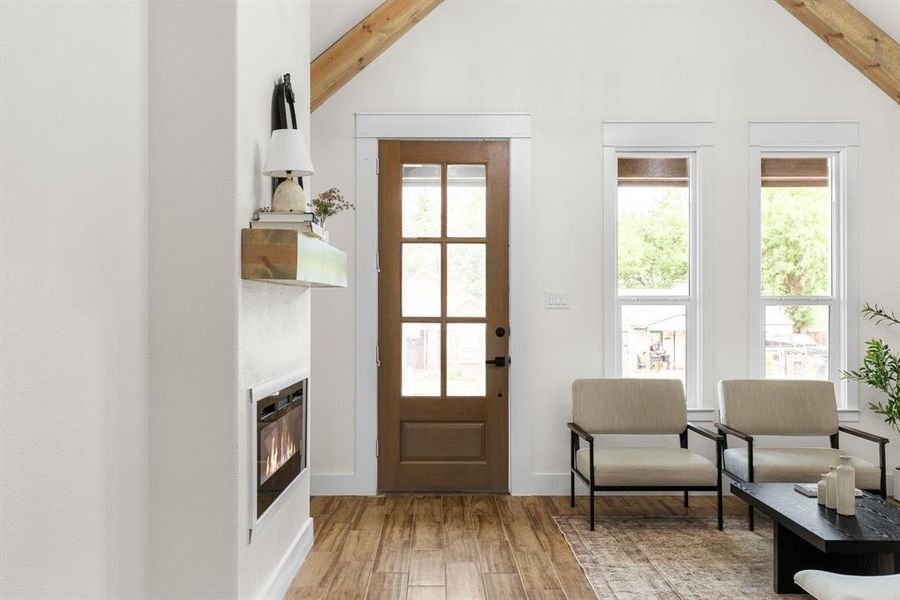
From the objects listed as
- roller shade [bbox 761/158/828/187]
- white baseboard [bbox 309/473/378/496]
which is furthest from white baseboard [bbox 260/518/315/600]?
roller shade [bbox 761/158/828/187]

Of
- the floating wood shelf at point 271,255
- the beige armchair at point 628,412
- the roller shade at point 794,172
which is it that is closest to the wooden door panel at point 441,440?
the beige armchair at point 628,412

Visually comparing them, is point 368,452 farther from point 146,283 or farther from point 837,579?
point 837,579

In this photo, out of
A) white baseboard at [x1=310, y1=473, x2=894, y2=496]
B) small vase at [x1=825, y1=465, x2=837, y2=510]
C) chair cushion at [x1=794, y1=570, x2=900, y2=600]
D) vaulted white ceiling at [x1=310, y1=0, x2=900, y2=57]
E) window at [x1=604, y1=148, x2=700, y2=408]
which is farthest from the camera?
window at [x1=604, y1=148, x2=700, y2=408]

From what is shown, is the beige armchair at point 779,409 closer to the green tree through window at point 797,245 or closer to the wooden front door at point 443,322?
the green tree through window at point 797,245

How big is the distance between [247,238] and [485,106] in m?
2.70

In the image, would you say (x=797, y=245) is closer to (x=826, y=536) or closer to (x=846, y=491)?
(x=846, y=491)

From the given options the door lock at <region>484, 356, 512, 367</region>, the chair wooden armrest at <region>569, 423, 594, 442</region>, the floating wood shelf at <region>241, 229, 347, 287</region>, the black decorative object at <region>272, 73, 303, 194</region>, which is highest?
the black decorative object at <region>272, 73, 303, 194</region>

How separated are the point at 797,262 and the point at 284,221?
3.73 metres

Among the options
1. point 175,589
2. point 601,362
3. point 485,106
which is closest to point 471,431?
point 601,362

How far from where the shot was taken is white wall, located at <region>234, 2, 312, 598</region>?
250cm

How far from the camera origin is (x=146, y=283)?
2.38 m

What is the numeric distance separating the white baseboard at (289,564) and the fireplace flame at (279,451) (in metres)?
0.44

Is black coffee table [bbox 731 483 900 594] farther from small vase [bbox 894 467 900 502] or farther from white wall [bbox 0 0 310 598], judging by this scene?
white wall [bbox 0 0 310 598]

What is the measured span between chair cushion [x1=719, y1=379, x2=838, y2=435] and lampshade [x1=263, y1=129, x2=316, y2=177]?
3.11 metres
